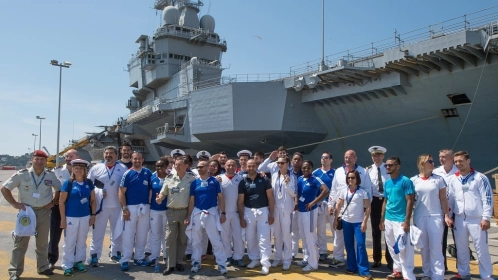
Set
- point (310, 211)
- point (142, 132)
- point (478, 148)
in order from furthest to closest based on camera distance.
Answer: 1. point (142, 132)
2. point (478, 148)
3. point (310, 211)

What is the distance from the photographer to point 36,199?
5.10m

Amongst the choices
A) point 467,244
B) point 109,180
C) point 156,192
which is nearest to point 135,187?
point 156,192

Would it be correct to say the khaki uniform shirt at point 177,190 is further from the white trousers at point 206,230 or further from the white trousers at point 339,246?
the white trousers at point 339,246

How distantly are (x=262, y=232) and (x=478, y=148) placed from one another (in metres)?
13.0

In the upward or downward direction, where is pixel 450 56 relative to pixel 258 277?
upward

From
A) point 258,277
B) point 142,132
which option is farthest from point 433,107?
point 142,132

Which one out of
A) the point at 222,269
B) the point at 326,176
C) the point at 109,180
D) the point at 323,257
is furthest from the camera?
the point at 326,176

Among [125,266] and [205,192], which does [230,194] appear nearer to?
[205,192]

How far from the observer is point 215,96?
19.4 metres

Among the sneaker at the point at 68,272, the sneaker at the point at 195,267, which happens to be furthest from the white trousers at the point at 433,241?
the sneaker at the point at 68,272

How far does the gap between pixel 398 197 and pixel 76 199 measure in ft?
14.7

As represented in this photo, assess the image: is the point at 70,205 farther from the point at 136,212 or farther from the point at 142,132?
the point at 142,132

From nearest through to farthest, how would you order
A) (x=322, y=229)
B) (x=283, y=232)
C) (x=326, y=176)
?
(x=283, y=232) → (x=322, y=229) → (x=326, y=176)

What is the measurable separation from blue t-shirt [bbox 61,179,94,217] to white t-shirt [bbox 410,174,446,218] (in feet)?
15.2
